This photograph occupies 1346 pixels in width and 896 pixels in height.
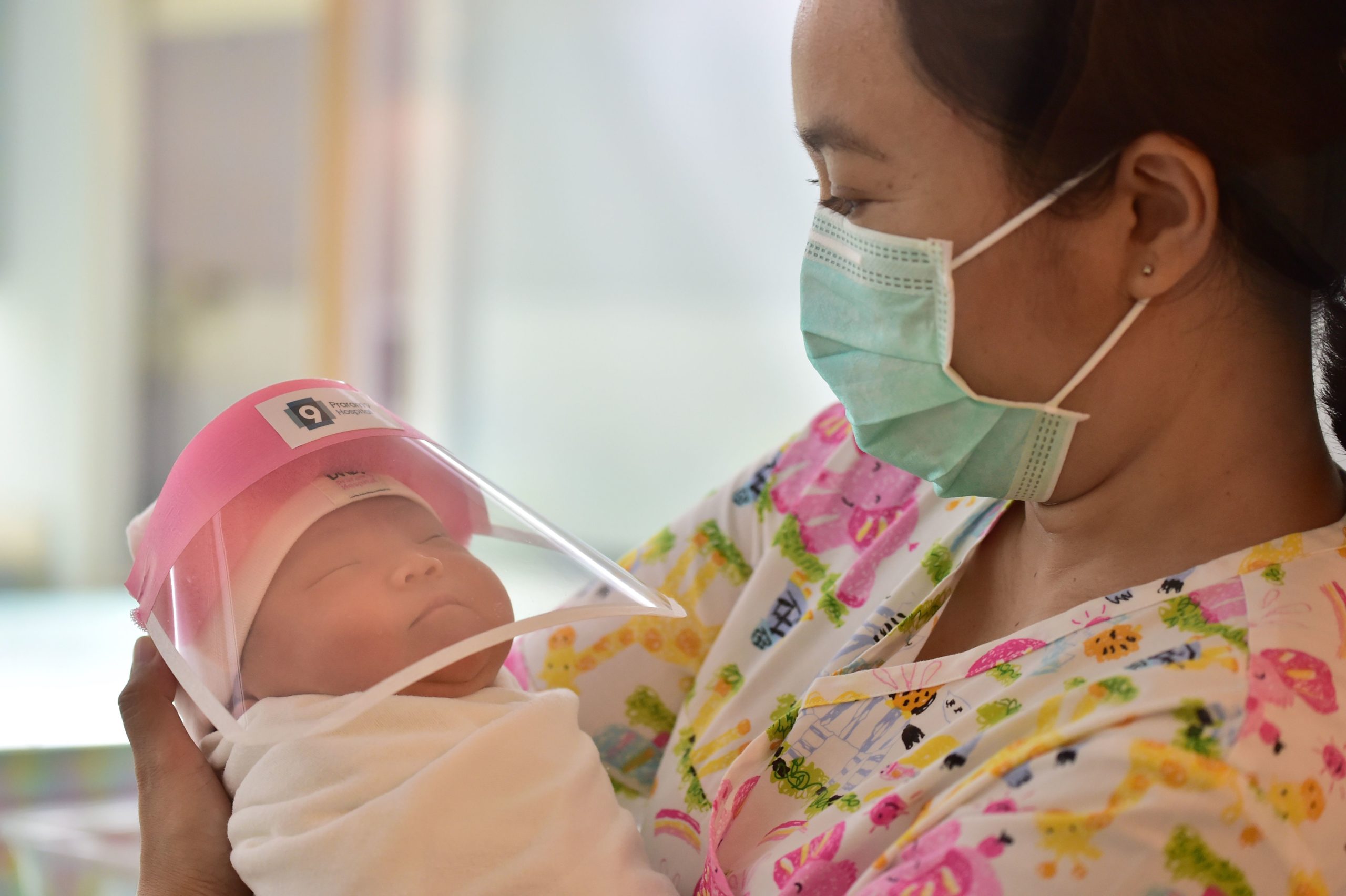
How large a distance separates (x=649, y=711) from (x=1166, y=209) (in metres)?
0.79

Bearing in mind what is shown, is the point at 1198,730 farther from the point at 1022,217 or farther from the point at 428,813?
the point at 428,813

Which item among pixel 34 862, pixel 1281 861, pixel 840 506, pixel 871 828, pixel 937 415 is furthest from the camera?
pixel 34 862

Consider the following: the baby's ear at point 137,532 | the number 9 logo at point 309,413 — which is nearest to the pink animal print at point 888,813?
the number 9 logo at point 309,413

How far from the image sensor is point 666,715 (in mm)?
1312

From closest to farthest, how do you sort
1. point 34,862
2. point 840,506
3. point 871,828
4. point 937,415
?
1. point 871,828
2. point 937,415
3. point 840,506
4. point 34,862

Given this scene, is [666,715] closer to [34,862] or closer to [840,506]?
[840,506]

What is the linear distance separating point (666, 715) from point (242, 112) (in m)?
3.33

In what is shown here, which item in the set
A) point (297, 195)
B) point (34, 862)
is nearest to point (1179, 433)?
point (34, 862)

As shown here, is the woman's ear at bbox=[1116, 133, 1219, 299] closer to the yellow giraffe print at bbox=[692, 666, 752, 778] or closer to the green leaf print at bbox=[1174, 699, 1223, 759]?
the green leaf print at bbox=[1174, 699, 1223, 759]

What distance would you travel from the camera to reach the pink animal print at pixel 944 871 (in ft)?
2.43

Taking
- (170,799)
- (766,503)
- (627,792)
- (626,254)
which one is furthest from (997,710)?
(626,254)

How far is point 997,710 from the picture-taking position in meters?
0.88

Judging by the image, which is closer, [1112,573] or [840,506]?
[1112,573]

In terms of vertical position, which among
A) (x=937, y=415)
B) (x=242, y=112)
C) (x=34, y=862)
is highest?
(x=937, y=415)
